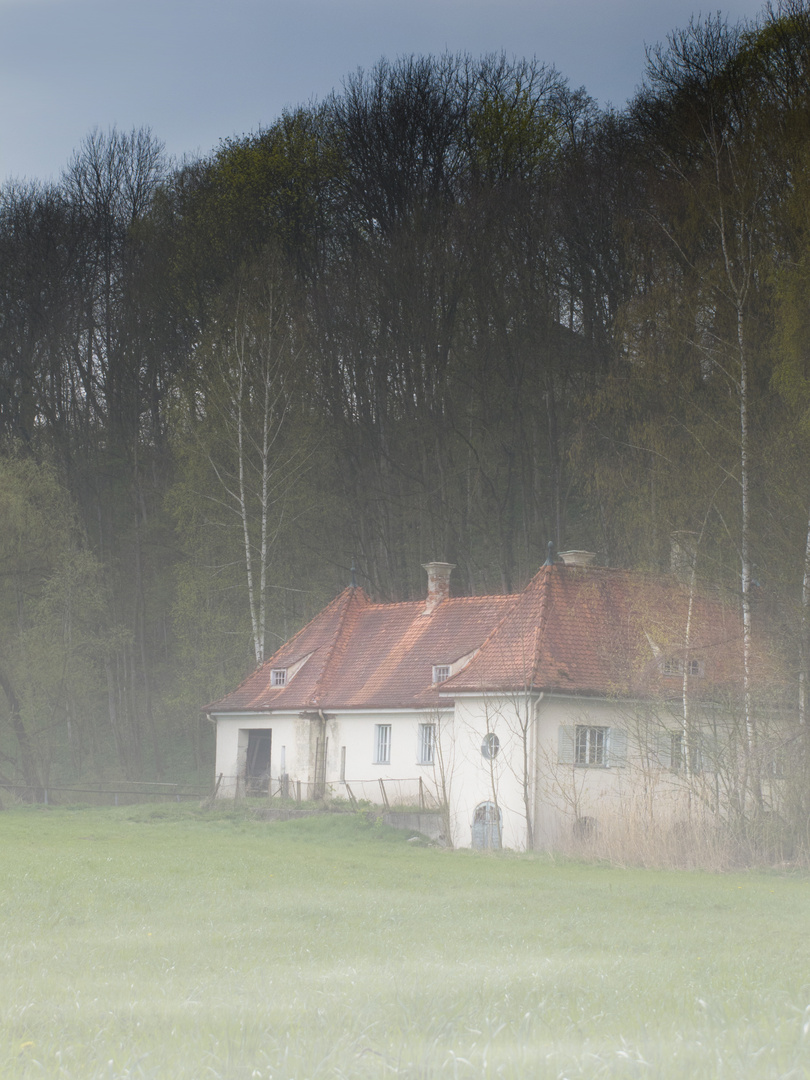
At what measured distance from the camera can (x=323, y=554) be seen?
1703 inches

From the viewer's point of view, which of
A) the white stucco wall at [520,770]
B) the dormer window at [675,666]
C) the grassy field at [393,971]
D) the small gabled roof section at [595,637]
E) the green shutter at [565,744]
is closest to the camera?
the grassy field at [393,971]

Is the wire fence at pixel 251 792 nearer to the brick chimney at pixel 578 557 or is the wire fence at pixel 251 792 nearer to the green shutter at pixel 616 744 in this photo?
the green shutter at pixel 616 744

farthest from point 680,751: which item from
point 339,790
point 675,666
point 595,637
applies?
point 339,790

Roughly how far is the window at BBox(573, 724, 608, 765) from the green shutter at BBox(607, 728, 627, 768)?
12cm

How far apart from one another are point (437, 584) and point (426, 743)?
19.2 ft

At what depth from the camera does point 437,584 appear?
36531 millimetres

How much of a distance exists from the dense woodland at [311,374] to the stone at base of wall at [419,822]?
8.49 metres

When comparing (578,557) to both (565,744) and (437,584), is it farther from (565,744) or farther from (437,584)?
(565,744)

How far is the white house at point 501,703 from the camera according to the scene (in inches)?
1005

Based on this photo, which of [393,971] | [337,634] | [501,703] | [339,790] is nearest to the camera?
[393,971]

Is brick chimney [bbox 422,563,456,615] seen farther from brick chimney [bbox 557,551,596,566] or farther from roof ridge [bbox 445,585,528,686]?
brick chimney [bbox 557,551,596,566]

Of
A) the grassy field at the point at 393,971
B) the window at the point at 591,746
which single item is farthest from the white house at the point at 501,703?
the grassy field at the point at 393,971

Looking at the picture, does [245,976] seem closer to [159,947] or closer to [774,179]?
[159,947]

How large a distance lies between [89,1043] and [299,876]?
40.6ft
